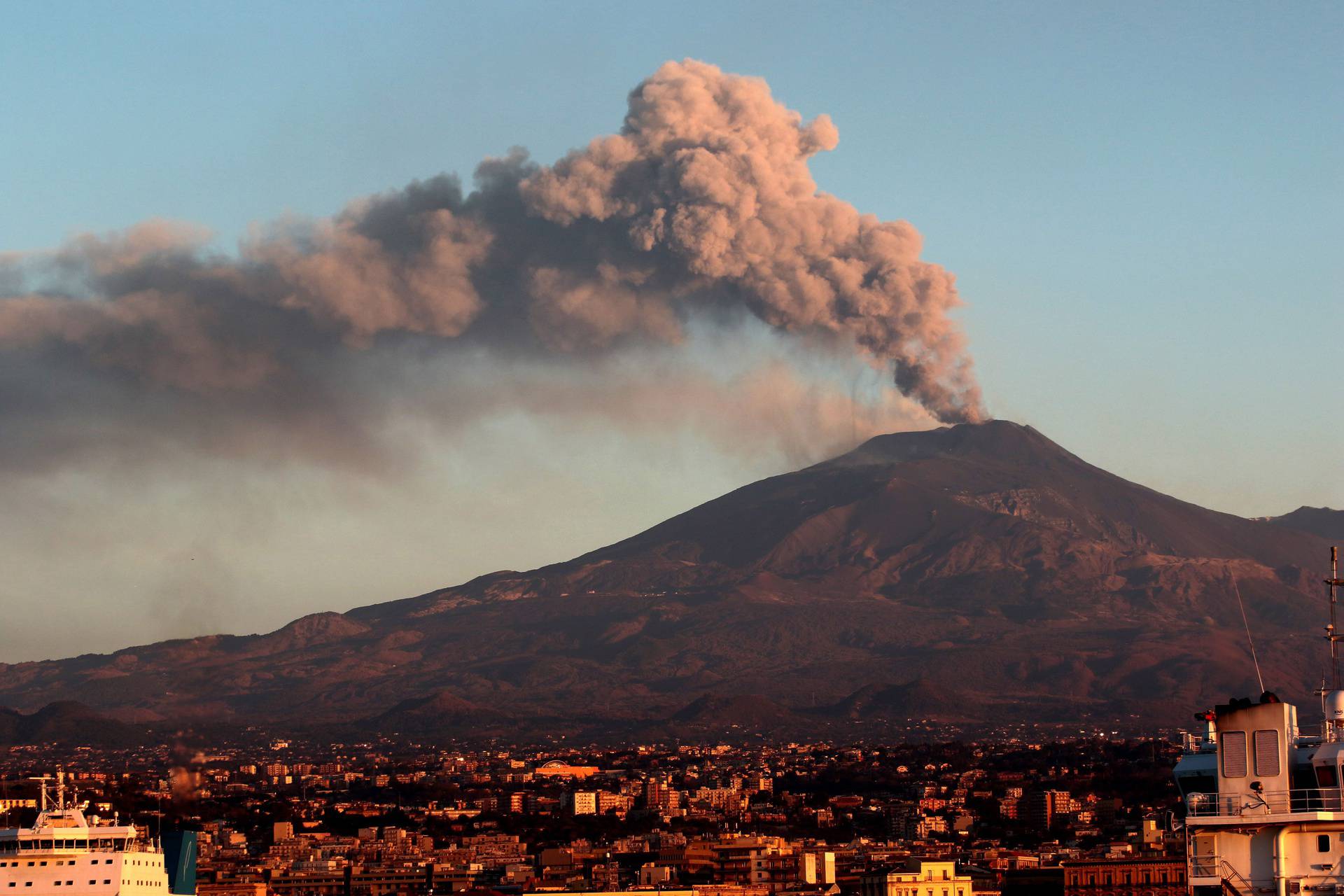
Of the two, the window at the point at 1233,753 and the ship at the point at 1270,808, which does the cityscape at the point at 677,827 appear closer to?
the ship at the point at 1270,808

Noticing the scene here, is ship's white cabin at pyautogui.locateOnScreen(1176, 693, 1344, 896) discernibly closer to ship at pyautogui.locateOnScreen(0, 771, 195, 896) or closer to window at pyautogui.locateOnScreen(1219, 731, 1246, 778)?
window at pyautogui.locateOnScreen(1219, 731, 1246, 778)

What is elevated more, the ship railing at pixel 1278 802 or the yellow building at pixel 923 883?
the ship railing at pixel 1278 802

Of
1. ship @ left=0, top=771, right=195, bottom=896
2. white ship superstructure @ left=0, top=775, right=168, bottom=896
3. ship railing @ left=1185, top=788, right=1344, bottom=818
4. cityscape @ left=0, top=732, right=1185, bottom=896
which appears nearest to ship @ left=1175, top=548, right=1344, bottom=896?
ship railing @ left=1185, top=788, right=1344, bottom=818

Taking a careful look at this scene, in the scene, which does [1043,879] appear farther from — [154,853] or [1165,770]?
[1165,770]

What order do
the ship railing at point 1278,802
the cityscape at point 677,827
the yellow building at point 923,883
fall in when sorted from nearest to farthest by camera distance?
the ship railing at point 1278,802 < the yellow building at point 923,883 < the cityscape at point 677,827

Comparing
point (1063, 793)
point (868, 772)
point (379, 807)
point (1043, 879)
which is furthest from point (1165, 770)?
point (1043, 879)

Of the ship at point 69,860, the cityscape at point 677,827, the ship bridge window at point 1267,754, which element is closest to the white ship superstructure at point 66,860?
the ship at point 69,860

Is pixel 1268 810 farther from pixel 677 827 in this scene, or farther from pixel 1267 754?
pixel 677 827

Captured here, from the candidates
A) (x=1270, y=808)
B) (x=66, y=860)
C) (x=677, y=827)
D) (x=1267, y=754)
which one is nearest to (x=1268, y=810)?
(x=1270, y=808)
